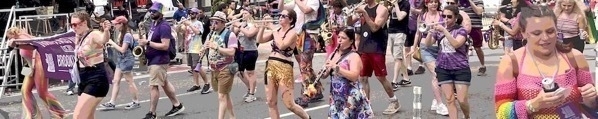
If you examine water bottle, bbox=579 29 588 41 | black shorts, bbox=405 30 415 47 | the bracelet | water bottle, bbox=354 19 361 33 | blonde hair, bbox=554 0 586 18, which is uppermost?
blonde hair, bbox=554 0 586 18

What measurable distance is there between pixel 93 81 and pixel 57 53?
4.73ft

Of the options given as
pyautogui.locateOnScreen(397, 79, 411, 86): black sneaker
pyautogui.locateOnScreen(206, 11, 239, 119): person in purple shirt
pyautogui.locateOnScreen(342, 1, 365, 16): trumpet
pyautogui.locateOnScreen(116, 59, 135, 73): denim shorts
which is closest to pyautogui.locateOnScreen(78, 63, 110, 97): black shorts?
pyautogui.locateOnScreen(206, 11, 239, 119): person in purple shirt

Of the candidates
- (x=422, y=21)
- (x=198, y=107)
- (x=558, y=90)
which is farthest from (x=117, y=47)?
(x=558, y=90)

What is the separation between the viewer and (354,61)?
6785 mm

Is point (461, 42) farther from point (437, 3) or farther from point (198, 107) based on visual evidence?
point (198, 107)

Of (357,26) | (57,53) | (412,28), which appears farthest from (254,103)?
(57,53)

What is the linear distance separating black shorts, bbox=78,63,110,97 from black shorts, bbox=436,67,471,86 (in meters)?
3.02

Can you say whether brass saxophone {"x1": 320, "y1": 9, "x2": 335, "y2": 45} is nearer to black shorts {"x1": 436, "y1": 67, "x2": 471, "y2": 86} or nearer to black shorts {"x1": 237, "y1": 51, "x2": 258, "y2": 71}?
black shorts {"x1": 237, "y1": 51, "x2": 258, "y2": 71}

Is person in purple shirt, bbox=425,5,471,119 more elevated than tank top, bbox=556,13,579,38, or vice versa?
tank top, bbox=556,13,579,38

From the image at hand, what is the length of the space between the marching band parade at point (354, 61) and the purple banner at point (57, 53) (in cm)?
4

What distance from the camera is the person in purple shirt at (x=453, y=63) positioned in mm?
7648

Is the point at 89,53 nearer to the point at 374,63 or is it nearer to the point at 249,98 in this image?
the point at 374,63

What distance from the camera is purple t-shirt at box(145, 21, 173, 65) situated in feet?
31.8

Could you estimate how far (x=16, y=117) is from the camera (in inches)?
418
